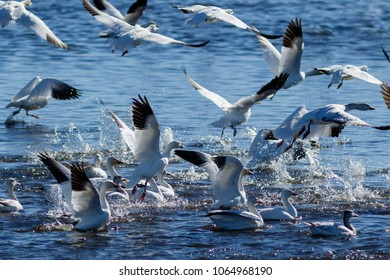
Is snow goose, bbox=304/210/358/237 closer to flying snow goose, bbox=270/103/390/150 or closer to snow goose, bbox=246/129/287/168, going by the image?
flying snow goose, bbox=270/103/390/150

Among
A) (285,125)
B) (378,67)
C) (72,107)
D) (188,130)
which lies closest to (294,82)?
(285,125)

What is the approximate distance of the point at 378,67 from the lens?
72.6 ft

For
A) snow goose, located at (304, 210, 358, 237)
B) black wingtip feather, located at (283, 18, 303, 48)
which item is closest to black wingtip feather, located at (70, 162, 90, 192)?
snow goose, located at (304, 210, 358, 237)

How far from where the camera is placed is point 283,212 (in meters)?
11.6

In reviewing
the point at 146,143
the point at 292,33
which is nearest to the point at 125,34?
the point at 292,33

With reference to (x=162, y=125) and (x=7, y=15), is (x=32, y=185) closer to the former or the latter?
(x=7, y=15)

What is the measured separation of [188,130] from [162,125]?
1.72 ft

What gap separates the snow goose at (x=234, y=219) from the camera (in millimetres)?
11047

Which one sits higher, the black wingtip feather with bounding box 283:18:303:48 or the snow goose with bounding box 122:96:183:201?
the black wingtip feather with bounding box 283:18:303:48

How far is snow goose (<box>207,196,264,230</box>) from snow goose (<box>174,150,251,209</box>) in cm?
55

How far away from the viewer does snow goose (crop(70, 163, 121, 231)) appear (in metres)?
10.7

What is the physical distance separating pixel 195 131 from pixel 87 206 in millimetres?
5786

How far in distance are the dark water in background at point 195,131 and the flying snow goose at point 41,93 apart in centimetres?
41
